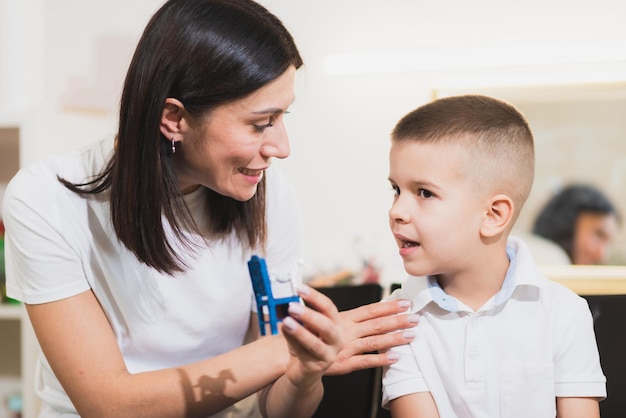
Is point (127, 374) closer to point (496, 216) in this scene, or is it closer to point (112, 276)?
point (112, 276)

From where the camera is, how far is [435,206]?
1136 mm

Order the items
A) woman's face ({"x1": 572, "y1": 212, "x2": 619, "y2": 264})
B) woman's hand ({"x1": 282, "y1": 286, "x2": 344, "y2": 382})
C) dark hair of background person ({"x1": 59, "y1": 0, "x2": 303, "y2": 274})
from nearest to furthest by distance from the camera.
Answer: woman's hand ({"x1": 282, "y1": 286, "x2": 344, "y2": 382})
dark hair of background person ({"x1": 59, "y1": 0, "x2": 303, "y2": 274})
woman's face ({"x1": 572, "y1": 212, "x2": 619, "y2": 264})

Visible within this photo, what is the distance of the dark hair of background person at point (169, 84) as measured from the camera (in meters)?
1.11

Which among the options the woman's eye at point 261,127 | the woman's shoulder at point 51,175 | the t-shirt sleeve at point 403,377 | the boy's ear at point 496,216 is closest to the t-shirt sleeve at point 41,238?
the woman's shoulder at point 51,175

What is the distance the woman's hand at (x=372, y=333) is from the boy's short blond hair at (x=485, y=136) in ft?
0.83

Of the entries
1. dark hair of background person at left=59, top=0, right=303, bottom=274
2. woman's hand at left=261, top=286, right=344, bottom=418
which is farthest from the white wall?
woman's hand at left=261, top=286, right=344, bottom=418

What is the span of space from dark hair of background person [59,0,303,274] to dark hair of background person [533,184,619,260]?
3.61 ft

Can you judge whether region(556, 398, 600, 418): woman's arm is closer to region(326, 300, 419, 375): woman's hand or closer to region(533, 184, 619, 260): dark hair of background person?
region(326, 300, 419, 375): woman's hand

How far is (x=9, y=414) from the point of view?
2.19m

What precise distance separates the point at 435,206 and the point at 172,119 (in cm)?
46

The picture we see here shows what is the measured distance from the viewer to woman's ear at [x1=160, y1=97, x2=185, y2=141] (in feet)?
3.78

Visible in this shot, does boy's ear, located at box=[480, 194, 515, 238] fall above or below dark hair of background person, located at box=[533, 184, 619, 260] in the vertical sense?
above

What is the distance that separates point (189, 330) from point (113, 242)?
22 centimetres

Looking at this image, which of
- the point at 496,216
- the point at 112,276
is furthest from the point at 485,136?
the point at 112,276
